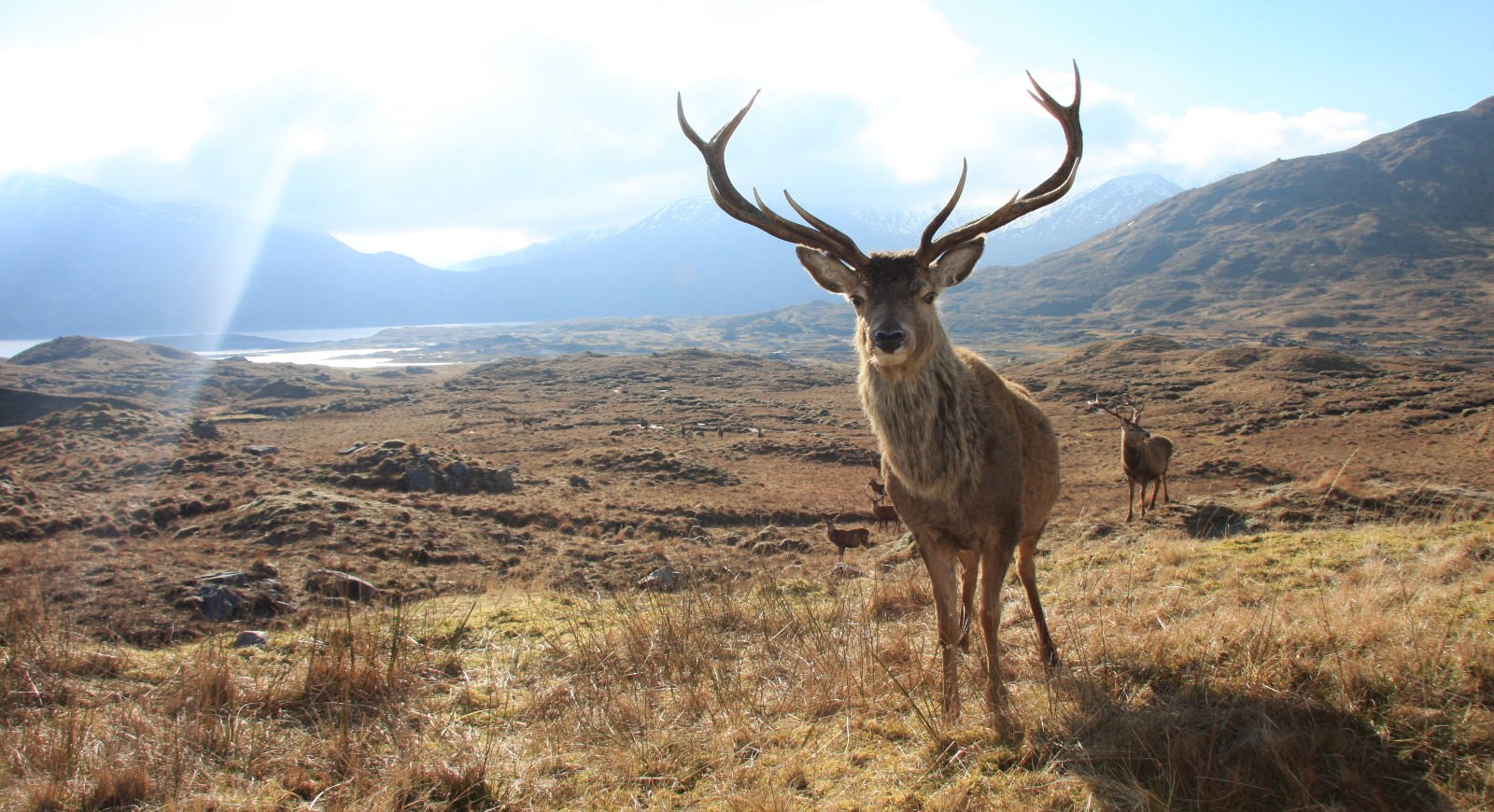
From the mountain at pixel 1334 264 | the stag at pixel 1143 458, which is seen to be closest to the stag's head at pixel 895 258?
the stag at pixel 1143 458

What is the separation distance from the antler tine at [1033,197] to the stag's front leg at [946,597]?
6.97 feet

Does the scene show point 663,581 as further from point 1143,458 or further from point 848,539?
point 1143,458

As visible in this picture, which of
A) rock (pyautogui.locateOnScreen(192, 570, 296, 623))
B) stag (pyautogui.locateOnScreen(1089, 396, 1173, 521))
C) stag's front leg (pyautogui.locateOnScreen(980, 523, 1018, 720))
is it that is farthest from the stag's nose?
stag (pyautogui.locateOnScreen(1089, 396, 1173, 521))

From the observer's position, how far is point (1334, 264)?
474ft

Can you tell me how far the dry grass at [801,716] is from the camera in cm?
305

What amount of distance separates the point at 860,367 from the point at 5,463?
24781 millimetres

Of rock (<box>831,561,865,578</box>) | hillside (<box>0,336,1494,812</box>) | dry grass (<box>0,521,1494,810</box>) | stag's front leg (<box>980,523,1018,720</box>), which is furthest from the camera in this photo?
rock (<box>831,561,865,578</box>)

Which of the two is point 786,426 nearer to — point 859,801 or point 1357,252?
point 859,801

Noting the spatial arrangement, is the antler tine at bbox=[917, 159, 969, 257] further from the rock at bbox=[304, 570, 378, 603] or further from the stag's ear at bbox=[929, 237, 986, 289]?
the rock at bbox=[304, 570, 378, 603]

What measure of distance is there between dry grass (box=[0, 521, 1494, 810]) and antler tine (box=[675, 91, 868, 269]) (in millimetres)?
2761

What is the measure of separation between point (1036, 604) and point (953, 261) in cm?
262

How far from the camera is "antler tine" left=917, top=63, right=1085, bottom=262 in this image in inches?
219

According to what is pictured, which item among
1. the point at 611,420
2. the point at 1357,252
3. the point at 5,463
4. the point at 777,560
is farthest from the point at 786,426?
the point at 1357,252

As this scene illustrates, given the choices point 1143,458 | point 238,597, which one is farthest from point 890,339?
point 1143,458
